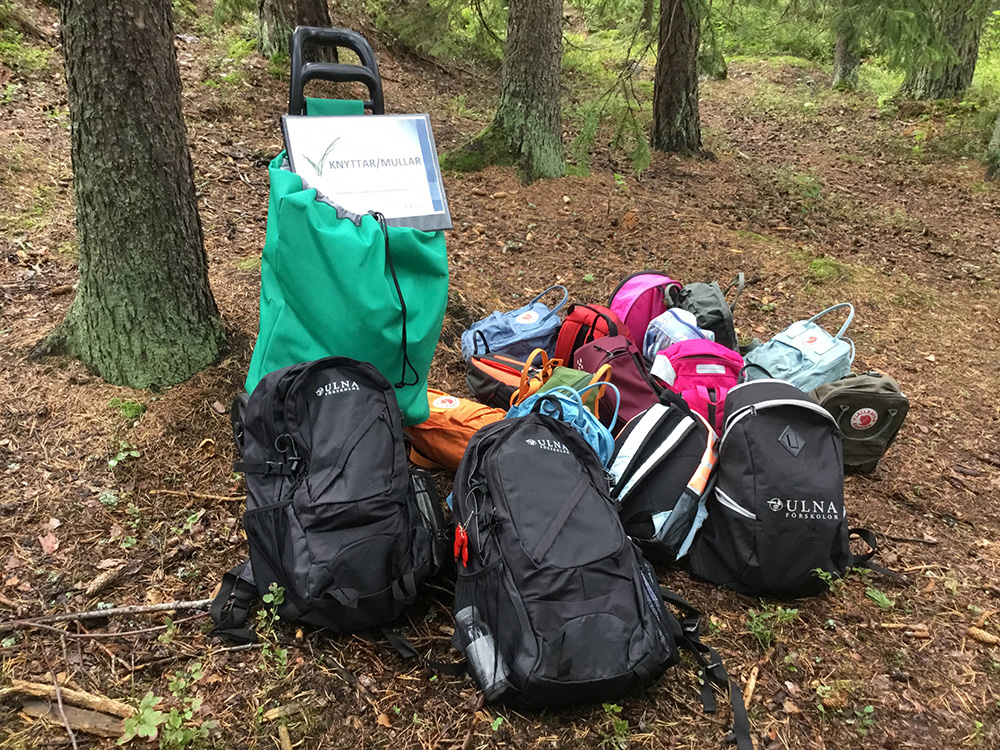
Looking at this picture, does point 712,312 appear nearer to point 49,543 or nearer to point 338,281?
point 338,281

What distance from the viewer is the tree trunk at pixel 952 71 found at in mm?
8953

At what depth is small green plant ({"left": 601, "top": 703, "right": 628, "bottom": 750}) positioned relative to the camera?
195cm

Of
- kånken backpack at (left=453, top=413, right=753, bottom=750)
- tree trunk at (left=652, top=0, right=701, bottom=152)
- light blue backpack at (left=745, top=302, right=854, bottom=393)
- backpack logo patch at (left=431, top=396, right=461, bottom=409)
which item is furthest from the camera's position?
tree trunk at (left=652, top=0, right=701, bottom=152)

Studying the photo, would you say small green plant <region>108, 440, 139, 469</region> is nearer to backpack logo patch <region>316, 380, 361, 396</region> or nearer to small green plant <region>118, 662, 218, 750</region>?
backpack logo patch <region>316, 380, 361, 396</region>

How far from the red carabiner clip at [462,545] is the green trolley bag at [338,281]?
686 mm

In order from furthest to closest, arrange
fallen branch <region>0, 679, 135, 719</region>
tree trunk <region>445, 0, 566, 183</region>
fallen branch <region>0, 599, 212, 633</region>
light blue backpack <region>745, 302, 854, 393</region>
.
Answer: tree trunk <region>445, 0, 566, 183</region>
light blue backpack <region>745, 302, 854, 393</region>
fallen branch <region>0, 599, 212, 633</region>
fallen branch <region>0, 679, 135, 719</region>

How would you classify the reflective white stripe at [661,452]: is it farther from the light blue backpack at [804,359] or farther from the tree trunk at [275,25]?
the tree trunk at [275,25]

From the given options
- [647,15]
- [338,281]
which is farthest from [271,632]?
[647,15]

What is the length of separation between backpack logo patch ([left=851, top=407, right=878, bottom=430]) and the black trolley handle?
106 inches

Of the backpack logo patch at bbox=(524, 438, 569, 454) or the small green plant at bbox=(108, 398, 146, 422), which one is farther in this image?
the small green plant at bbox=(108, 398, 146, 422)

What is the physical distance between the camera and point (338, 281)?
246 cm

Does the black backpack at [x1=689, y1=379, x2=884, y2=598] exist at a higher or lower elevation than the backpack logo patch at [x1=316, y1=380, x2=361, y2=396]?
lower

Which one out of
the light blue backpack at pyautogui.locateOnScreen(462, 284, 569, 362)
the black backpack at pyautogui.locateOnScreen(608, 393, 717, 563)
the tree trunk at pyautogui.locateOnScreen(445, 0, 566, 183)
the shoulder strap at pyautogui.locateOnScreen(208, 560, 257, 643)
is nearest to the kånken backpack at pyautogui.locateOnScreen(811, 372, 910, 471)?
the black backpack at pyautogui.locateOnScreen(608, 393, 717, 563)

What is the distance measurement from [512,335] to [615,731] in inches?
87.7
